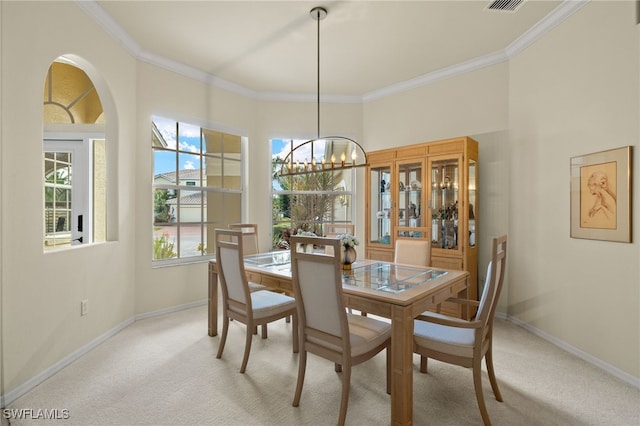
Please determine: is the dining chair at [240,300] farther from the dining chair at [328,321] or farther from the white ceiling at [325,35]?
the white ceiling at [325,35]

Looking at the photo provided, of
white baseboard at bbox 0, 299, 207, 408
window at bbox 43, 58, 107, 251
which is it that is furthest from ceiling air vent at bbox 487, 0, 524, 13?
white baseboard at bbox 0, 299, 207, 408

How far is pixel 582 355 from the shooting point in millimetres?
2791

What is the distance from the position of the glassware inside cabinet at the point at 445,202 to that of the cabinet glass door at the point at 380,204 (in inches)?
24.6

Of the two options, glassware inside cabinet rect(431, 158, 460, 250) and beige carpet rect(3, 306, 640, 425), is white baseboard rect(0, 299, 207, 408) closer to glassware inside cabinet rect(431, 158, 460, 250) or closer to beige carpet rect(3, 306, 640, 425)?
beige carpet rect(3, 306, 640, 425)

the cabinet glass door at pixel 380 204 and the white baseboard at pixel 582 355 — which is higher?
the cabinet glass door at pixel 380 204

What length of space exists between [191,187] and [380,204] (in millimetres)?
2510

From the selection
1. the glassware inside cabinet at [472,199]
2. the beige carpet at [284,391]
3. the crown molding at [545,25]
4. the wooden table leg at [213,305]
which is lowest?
the beige carpet at [284,391]

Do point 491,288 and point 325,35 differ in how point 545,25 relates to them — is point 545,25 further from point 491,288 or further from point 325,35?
point 491,288

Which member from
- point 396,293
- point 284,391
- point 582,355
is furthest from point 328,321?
point 582,355

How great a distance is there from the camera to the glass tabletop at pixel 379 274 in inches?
88.4

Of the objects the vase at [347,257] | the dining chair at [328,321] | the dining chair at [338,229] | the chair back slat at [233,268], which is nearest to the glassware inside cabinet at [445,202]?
the dining chair at [338,229]

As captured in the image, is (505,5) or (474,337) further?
(505,5)

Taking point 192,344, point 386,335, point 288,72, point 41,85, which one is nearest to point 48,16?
point 41,85

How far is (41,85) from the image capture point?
2.40 metres
